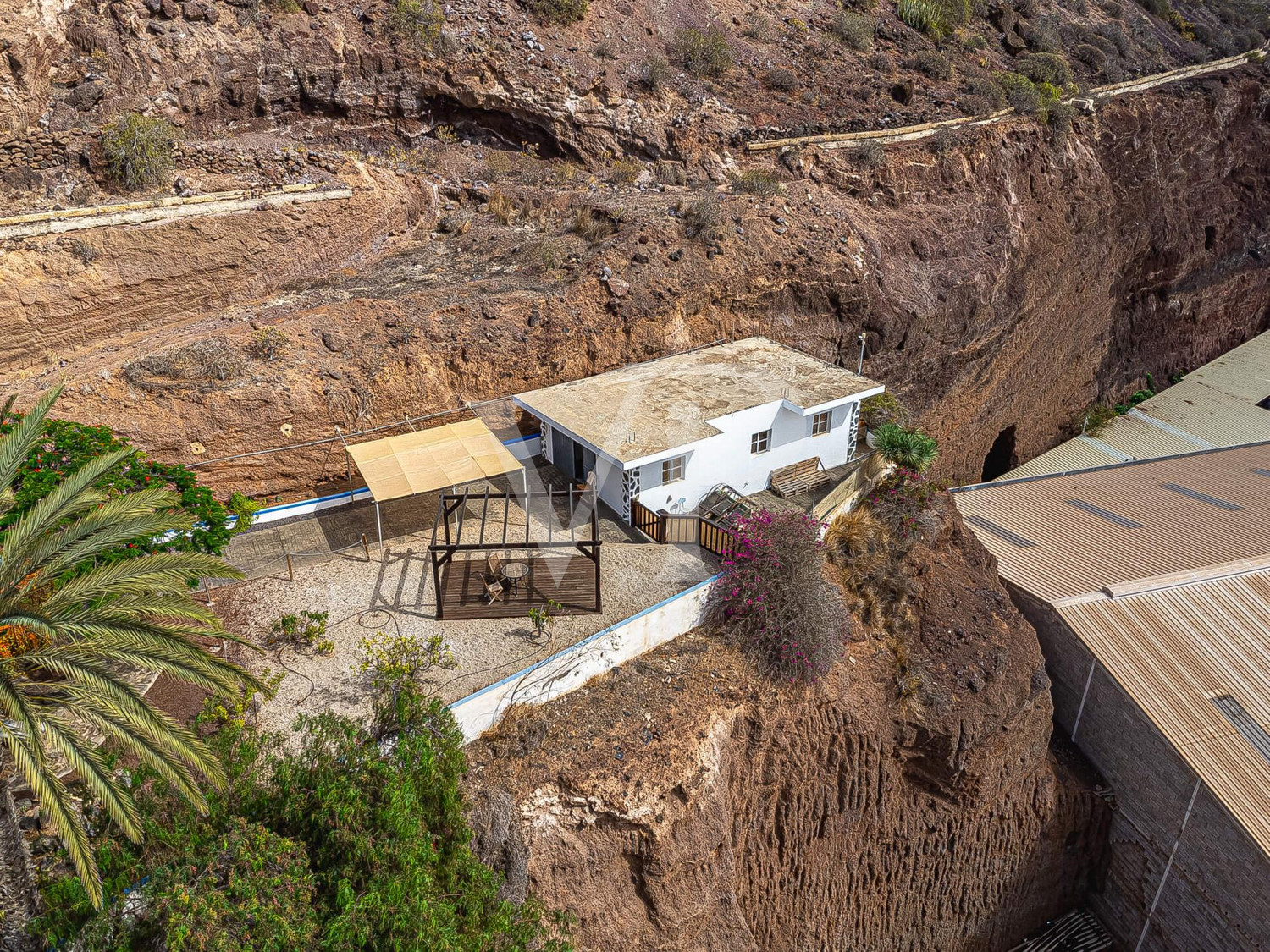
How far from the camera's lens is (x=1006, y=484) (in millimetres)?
22812

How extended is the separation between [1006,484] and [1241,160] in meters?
25.1

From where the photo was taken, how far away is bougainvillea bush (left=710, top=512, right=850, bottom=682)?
12805 millimetres

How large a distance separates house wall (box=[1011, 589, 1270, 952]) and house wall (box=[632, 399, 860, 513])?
5245mm

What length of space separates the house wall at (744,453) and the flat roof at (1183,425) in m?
15.7

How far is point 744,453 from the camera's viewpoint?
15.8 metres

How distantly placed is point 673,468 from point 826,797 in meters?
6.03

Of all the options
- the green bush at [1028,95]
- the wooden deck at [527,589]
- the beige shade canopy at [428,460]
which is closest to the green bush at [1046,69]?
the green bush at [1028,95]

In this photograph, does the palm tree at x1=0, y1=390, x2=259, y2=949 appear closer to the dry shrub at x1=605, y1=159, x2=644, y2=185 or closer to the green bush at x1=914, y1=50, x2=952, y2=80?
the dry shrub at x1=605, y1=159, x2=644, y2=185

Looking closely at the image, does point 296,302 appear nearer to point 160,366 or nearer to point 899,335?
point 160,366

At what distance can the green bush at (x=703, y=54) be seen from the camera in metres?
27.3

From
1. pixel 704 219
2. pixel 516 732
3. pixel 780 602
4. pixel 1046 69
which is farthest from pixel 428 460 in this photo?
pixel 1046 69

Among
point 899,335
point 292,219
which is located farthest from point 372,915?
point 899,335

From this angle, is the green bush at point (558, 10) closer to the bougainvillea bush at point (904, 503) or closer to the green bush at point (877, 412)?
the green bush at point (877, 412)

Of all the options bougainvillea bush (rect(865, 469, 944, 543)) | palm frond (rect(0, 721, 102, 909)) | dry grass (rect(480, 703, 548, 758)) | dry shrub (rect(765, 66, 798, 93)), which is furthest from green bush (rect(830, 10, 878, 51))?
palm frond (rect(0, 721, 102, 909))
